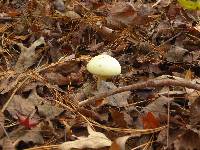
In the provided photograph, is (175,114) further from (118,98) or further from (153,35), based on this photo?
(153,35)

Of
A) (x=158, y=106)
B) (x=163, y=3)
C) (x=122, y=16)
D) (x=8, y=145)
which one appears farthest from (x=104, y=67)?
(x=163, y=3)

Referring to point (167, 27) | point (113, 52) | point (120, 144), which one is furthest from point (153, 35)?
point (120, 144)

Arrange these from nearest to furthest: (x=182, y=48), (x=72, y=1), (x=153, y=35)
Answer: (x=182, y=48), (x=153, y=35), (x=72, y=1)

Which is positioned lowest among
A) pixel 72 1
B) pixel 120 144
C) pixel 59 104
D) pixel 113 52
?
pixel 120 144

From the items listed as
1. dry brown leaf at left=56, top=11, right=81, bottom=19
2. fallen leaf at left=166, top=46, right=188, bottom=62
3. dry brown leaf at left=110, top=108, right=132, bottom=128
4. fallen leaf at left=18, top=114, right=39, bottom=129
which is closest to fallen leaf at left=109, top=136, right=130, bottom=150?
dry brown leaf at left=110, top=108, right=132, bottom=128

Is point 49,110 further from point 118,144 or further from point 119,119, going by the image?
point 118,144

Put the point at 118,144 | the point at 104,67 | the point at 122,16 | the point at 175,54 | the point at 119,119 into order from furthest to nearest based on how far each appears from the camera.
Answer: the point at 122,16 < the point at 175,54 < the point at 104,67 < the point at 119,119 < the point at 118,144

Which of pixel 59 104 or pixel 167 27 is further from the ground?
pixel 167 27
